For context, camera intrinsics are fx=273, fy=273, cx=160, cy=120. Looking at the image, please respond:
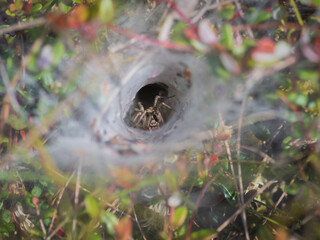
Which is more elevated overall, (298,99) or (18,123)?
(18,123)

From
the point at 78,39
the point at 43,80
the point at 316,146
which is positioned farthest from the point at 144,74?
the point at 316,146

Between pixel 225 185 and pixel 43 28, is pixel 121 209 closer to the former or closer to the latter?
pixel 225 185

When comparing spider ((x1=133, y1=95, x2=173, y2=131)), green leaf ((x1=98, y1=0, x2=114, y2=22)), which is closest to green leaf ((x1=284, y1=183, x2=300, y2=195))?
spider ((x1=133, y1=95, x2=173, y2=131))

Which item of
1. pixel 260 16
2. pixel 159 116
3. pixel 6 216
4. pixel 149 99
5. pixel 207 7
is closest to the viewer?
pixel 260 16

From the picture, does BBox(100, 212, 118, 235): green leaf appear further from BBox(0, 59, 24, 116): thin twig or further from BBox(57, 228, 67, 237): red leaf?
BBox(0, 59, 24, 116): thin twig

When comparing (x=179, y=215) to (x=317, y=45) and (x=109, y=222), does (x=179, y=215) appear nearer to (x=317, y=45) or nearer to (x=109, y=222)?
(x=109, y=222)

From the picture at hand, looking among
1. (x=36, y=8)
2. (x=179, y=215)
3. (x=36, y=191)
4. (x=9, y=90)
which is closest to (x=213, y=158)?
(x=179, y=215)

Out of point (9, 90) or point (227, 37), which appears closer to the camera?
point (227, 37)
